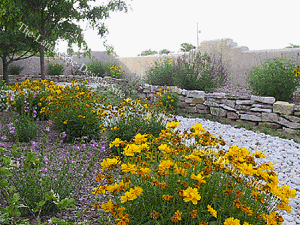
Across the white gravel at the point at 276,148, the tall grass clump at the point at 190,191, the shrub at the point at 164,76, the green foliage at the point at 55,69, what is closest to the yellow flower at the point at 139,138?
the tall grass clump at the point at 190,191

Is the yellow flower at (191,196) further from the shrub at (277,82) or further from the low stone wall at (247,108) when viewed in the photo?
the shrub at (277,82)

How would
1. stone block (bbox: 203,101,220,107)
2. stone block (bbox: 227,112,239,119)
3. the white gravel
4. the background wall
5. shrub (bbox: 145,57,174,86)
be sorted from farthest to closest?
shrub (bbox: 145,57,174,86) < the background wall < stone block (bbox: 203,101,220,107) < stone block (bbox: 227,112,239,119) < the white gravel

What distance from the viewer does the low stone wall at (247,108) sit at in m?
5.05

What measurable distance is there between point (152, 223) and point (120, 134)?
199 centimetres

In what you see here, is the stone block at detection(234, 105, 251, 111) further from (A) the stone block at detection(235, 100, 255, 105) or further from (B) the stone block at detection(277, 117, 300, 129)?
(B) the stone block at detection(277, 117, 300, 129)

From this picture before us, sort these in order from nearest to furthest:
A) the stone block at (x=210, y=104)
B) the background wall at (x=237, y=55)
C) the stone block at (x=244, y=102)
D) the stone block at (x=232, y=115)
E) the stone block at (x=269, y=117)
Answer: the stone block at (x=269, y=117), the stone block at (x=244, y=102), the stone block at (x=232, y=115), the stone block at (x=210, y=104), the background wall at (x=237, y=55)

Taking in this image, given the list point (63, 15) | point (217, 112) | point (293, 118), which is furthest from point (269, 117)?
point (63, 15)

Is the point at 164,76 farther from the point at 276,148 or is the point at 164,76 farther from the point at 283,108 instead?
the point at 276,148

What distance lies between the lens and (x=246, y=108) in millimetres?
5590

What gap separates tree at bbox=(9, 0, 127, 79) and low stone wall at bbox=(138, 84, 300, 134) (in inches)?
182

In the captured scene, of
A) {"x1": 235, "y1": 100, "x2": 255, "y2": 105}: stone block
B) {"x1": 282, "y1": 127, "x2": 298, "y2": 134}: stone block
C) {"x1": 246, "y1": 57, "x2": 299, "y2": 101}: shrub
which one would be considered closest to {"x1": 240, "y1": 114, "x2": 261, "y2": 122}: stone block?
{"x1": 235, "y1": 100, "x2": 255, "y2": 105}: stone block

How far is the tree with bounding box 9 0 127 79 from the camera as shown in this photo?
8080 millimetres

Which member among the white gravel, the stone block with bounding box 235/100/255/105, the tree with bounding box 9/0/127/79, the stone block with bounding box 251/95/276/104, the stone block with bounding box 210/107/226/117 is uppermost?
the tree with bounding box 9/0/127/79

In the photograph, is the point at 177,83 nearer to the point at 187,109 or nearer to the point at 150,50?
the point at 187,109
